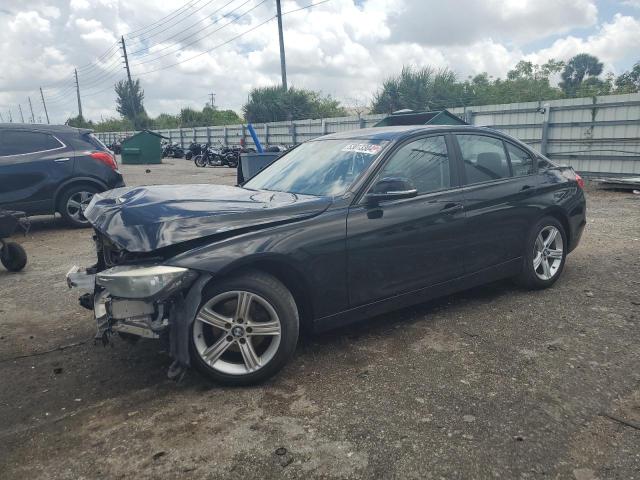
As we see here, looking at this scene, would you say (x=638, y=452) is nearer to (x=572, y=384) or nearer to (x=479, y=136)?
(x=572, y=384)

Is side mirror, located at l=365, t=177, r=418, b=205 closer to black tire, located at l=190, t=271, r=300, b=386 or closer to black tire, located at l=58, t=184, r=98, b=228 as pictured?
black tire, located at l=190, t=271, r=300, b=386

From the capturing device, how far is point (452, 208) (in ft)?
12.7

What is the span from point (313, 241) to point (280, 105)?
34.7 m

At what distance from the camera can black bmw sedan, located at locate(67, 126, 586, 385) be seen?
110 inches

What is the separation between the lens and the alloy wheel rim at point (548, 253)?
4.62 meters

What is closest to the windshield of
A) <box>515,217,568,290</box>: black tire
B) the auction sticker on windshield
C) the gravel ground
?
the auction sticker on windshield

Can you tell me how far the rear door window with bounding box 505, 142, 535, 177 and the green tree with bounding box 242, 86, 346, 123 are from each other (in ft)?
104

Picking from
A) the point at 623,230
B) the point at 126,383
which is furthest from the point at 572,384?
the point at 623,230

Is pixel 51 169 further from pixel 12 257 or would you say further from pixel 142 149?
pixel 142 149

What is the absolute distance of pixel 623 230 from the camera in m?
7.25

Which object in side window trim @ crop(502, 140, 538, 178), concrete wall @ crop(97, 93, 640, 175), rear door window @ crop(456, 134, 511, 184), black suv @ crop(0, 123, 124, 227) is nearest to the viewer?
rear door window @ crop(456, 134, 511, 184)

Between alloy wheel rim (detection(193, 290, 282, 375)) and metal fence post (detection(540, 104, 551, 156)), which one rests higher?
metal fence post (detection(540, 104, 551, 156))

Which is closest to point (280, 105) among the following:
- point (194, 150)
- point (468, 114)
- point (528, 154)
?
point (194, 150)

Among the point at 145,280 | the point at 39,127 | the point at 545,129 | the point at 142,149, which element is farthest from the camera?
Answer: the point at 142,149
